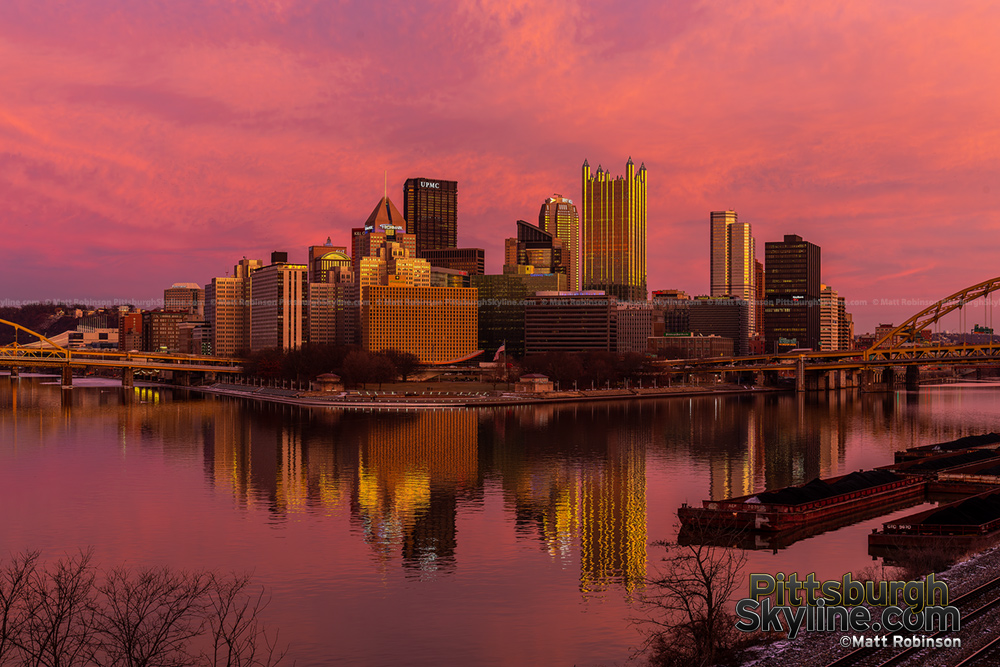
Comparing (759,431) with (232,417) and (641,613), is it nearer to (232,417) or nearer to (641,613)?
(232,417)

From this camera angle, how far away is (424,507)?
45.1 m

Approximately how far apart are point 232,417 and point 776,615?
8184 cm

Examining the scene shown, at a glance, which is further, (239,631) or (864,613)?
(239,631)

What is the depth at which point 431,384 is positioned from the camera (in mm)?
154375

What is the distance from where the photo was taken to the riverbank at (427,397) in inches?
4476

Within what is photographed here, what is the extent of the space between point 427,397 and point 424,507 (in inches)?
3056

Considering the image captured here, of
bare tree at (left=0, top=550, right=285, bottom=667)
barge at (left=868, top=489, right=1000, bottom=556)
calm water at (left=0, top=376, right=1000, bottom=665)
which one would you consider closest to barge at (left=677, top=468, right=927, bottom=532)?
calm water at (left=0, top=376, right=1000, bottom=665)

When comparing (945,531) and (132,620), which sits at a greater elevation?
(945,531)

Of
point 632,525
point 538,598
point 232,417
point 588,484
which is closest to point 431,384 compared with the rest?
point 232,417

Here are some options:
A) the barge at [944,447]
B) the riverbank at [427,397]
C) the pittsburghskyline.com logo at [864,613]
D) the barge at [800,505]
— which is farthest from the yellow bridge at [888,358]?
the pittsburghskyline.com logo at [864,613]

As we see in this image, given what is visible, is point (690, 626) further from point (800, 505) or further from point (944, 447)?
point (944, 447)

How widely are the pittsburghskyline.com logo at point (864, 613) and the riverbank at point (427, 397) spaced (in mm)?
85468

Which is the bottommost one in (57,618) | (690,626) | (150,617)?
(150,617)

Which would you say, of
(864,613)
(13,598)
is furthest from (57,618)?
(864,613)
